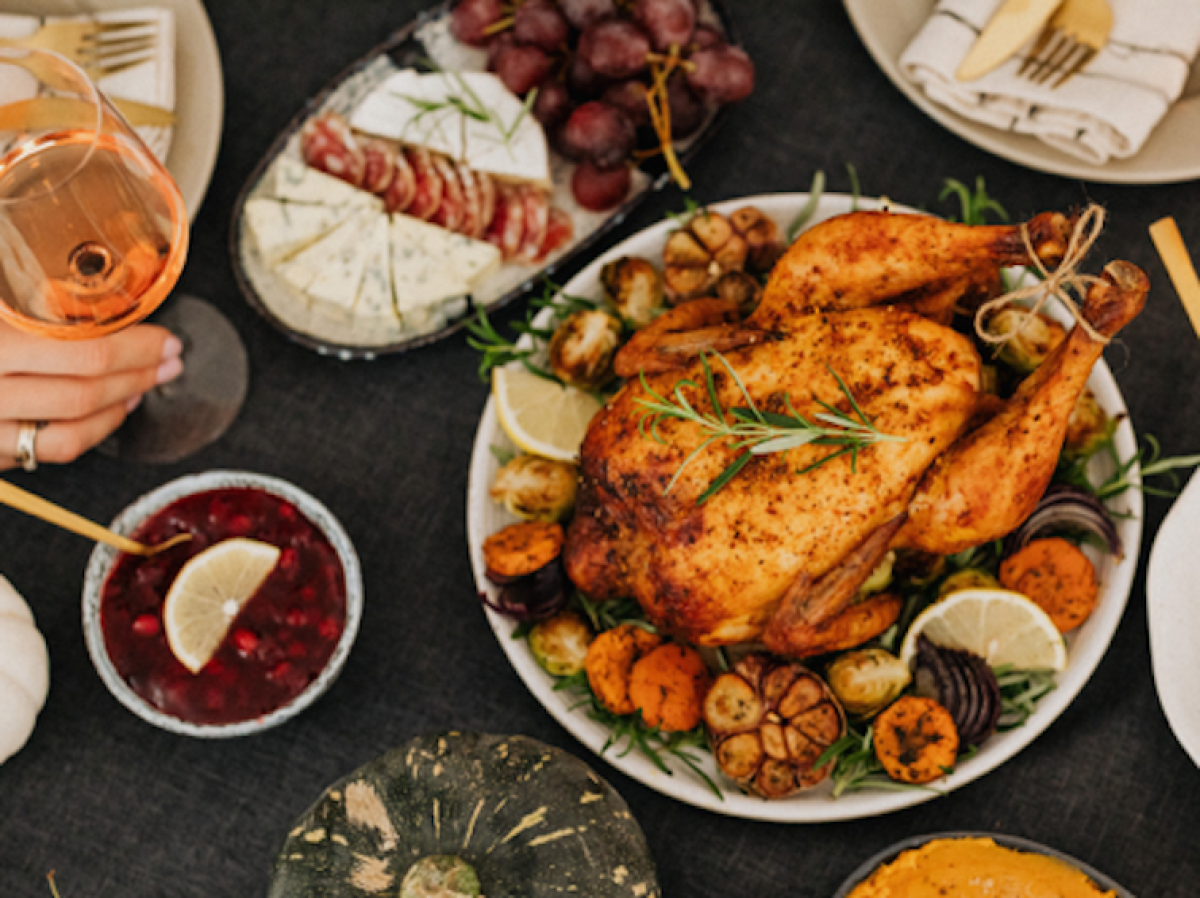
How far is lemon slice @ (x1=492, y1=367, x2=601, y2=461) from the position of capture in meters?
1.80

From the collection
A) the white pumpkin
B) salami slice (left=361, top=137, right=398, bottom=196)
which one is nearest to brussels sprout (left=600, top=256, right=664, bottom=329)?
salami slice (left=361, top=137, right=398, bottom=196)

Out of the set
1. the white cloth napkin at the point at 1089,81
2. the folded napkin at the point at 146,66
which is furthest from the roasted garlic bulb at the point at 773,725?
the folded napkin at the point at 146,66

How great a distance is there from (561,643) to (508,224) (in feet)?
2.74

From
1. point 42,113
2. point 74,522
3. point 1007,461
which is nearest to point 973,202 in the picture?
point 1007,461

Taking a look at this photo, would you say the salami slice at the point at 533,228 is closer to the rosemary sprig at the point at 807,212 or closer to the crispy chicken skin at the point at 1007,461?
the rosemary sprig at the point at 807,212

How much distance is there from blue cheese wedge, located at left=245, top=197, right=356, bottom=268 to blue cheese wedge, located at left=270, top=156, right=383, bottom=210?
0.01 meters

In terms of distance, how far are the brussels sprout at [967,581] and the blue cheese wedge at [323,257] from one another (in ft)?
4.13

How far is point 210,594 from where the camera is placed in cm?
174

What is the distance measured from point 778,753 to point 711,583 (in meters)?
0.34

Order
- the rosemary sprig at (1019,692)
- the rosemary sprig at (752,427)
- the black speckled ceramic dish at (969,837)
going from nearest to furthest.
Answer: the rosemary sprig at (752,427) < the black speckled ceramic dish at (969,837) < the rosemary sprig at (1019,692)

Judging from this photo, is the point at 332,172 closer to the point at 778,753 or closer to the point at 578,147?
the point at 578,147

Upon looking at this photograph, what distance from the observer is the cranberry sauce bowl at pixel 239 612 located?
1748 millimetres

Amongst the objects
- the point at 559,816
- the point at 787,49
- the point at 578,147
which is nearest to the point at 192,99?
the point at 578,147

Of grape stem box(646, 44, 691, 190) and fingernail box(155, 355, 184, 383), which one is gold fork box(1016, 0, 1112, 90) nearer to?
grape stem box(646, 44, 691, 190)
